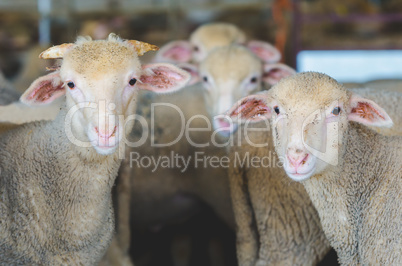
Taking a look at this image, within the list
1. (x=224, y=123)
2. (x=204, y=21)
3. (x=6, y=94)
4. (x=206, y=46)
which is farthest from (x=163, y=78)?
(x=204, y=21)

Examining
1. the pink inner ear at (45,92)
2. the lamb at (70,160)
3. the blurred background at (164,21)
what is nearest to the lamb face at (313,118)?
the lamb at (70,160)

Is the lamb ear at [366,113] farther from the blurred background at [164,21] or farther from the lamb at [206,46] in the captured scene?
the blurred background at [164,21]

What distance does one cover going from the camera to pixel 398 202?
2.37 meters

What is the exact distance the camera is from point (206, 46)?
4.60 meters

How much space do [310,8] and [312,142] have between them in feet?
22.5

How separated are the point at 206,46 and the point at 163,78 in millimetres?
1962

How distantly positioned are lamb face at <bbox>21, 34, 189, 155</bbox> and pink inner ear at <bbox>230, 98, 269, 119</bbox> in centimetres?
51

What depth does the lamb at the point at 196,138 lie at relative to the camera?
11.9 feet

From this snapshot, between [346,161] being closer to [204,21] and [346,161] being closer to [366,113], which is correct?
[366,113]

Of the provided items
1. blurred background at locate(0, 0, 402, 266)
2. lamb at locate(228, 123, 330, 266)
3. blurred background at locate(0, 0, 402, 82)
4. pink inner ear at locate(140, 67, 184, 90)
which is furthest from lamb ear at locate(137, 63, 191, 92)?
blurred background at locate(0, 0, 402, 82)

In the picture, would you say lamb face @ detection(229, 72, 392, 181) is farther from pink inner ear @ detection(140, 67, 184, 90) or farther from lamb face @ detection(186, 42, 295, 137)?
lamb face @ detection(186, 42, 295, 137)

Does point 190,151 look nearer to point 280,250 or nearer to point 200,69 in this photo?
point 200,69

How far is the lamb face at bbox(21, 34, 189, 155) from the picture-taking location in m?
2.21

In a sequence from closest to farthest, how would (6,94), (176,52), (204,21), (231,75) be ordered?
(6,94) → (231,75) → (176,52) → (204,21)
